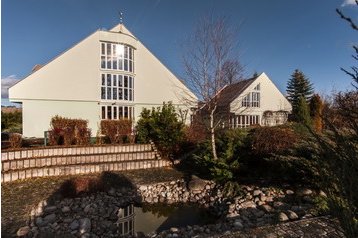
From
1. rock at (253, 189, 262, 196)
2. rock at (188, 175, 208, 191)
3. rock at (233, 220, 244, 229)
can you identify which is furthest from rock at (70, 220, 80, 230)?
rock at (253, 189, 262, 196)

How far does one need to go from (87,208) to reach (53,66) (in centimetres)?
1323

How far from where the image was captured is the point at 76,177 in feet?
33.9

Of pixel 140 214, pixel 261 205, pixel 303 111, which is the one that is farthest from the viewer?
pixel 303 111

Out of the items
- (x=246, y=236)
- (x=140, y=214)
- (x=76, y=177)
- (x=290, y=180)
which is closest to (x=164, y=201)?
(x=140, y=214)

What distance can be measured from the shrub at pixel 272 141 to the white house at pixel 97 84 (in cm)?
883

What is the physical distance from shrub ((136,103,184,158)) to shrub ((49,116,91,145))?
8.66 feet

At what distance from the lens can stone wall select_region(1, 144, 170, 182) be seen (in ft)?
34.0

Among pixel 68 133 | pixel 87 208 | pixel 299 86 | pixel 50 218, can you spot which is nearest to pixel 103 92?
pixel 68 133

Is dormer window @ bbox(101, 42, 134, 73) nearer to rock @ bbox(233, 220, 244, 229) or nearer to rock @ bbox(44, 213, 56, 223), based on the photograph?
rock @ bbox(44, 213, 56, 223)

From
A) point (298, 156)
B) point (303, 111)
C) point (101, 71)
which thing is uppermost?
point (101, 71)

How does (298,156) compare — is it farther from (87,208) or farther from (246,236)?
(87,208)

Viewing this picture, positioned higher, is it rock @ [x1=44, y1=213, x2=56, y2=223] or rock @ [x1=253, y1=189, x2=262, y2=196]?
rock @ [x1=253, y1=189, x2=262, y2=196]

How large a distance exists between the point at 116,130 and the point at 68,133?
2363 mm

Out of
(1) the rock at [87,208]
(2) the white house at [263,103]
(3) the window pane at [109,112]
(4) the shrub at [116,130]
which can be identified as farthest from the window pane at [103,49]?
(1) the rock at [87,208]
